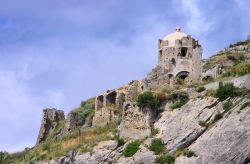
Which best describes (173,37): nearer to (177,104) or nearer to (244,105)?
(177,104)

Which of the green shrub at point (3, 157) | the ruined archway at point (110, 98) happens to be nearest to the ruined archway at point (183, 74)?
the ruined archway at point (110, 98)

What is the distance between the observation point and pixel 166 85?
7544cm

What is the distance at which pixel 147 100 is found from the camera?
70.7 meters

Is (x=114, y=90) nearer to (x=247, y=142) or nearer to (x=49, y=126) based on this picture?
(x=49, y=126)

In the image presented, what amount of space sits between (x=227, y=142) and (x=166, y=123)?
8.66 m

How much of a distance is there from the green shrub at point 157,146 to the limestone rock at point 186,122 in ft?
1.26

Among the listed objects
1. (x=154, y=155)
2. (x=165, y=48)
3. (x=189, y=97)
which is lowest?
(x=154, y=155)

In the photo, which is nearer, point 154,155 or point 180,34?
point 154,155

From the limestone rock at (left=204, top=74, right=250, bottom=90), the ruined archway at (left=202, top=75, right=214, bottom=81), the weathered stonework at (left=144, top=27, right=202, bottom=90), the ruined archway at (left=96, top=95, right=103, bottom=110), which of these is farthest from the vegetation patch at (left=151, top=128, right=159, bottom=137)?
the ruined archway at (left=96, top=95, right=103, bottom=110)

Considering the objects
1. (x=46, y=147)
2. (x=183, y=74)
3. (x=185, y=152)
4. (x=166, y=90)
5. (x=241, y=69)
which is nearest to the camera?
(x=185, y=152)

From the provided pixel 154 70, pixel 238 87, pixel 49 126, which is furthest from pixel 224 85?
pixel 49 126

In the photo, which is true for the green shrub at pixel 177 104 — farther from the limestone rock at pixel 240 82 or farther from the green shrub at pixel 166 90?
the limestone rock at pixel 240 82

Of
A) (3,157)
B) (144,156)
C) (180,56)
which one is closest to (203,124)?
(144,156)

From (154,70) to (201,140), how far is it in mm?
15033
